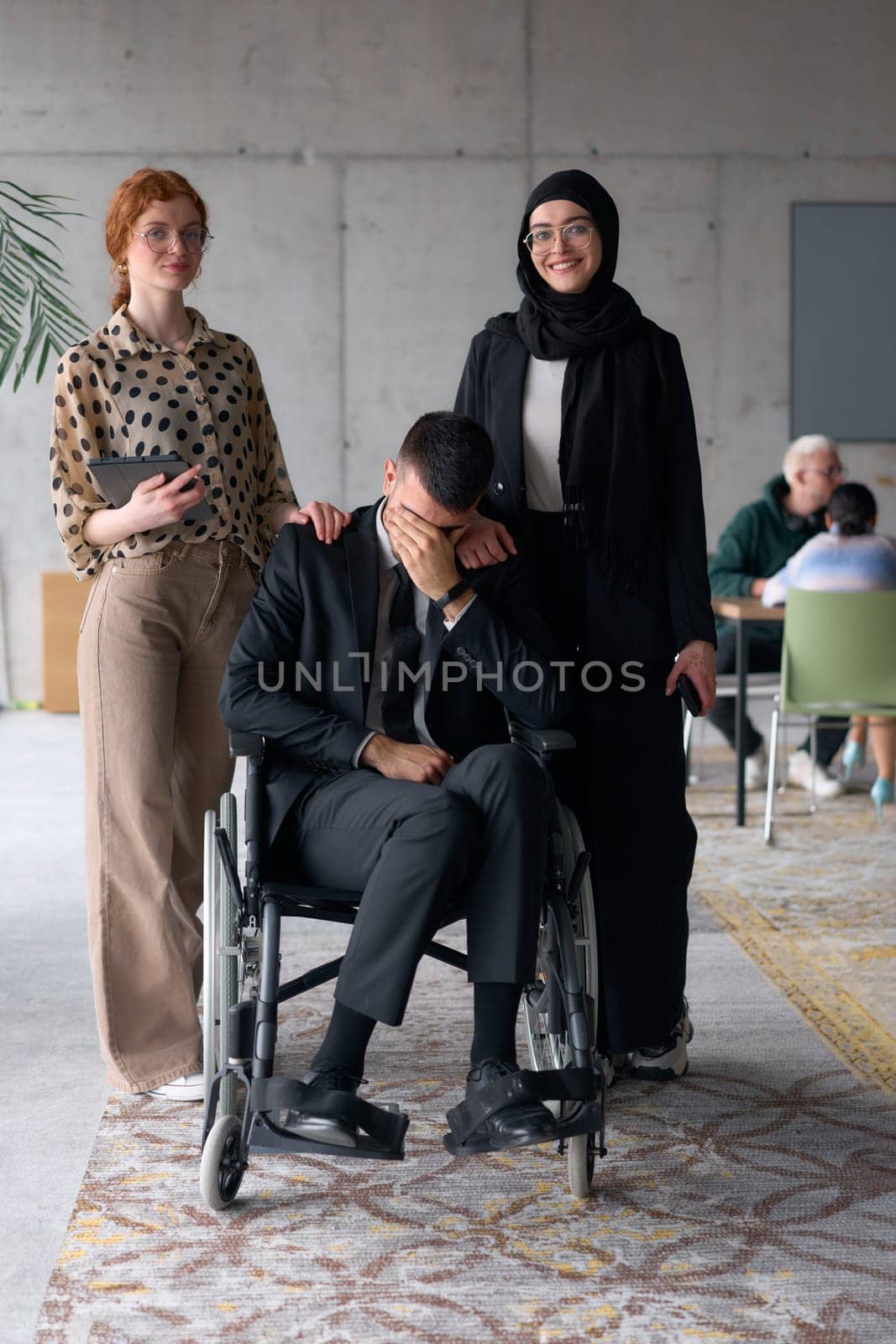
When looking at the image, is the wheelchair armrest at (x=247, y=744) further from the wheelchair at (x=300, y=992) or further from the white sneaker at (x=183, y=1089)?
the white sneaker at (x=183, y=1089)

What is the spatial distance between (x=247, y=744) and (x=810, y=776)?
3738 mm

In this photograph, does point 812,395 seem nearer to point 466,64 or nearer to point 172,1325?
point 466,64

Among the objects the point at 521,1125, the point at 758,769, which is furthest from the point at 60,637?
the point at 521,1125

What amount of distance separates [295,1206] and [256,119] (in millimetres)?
6305

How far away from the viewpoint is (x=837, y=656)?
4.64m

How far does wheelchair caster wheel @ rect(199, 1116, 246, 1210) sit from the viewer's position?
6.66ft

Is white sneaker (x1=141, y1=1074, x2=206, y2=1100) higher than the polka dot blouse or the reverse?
the reverse

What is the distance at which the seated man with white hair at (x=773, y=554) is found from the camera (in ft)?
17.7

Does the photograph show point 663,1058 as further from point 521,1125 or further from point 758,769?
point 758,769

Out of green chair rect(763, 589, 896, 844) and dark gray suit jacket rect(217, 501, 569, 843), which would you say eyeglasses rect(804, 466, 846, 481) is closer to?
green chair rect(763, 589, 896, 844)

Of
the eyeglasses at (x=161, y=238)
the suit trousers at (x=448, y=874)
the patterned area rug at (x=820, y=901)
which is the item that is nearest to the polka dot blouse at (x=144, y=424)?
the eyeglasses at (x=161, y=238)

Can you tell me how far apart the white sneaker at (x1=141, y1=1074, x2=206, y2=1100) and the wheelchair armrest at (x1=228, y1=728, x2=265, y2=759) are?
2.16 ft

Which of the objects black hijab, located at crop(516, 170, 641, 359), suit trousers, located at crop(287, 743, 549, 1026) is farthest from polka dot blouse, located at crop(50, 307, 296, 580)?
suit trousers, located at crop(287, 743, 549, 1026)

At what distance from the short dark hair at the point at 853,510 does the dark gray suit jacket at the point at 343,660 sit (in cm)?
273
